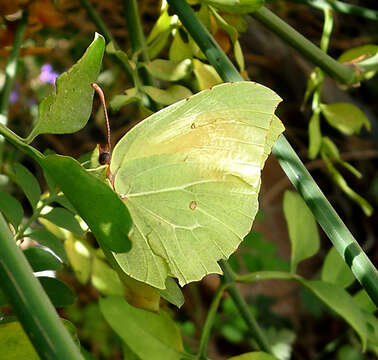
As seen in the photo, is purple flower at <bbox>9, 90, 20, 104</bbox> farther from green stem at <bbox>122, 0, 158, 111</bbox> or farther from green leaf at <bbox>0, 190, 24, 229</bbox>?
green leaf at <bbox>0, 190, 24, 229</bbox>

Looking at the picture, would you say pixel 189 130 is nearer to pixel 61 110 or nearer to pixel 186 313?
pixel 61 110

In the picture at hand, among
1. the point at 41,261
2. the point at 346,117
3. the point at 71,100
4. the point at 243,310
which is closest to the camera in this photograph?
the point at 71,100

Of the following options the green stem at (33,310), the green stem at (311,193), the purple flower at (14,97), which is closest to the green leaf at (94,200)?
the green stem at (33,310)

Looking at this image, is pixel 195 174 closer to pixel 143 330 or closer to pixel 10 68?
pixel 143 330

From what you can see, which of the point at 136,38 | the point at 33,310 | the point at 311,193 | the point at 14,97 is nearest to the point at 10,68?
the point at 136,38

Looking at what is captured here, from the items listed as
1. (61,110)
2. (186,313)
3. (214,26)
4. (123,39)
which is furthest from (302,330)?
(61,110)
